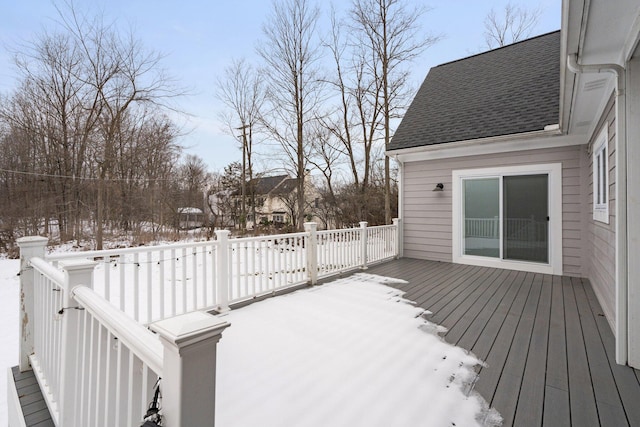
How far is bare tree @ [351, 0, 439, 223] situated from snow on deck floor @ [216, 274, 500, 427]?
262 inches

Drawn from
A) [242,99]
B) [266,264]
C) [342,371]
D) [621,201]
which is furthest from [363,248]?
[242,99]

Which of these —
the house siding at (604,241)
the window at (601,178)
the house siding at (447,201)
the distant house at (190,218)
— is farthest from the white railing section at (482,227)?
the distant house at (190,218)

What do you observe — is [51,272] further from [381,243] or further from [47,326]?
[381,243]

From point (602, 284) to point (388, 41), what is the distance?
8189mm

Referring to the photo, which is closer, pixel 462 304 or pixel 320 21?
pixel 462 304

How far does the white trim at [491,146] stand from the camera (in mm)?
4945

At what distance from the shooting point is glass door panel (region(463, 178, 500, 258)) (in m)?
5.71

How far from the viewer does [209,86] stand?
437 inches

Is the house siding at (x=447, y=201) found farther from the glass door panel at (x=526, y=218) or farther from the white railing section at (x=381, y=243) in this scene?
the white railing section at (x=381, y=243)

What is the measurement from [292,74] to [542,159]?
752 centimetres

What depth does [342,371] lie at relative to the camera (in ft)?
7.24

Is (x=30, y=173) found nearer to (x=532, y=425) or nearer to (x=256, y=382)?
(x=256, y=382)

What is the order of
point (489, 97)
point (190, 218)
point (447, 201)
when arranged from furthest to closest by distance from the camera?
point (190, 218) < point (489, 97) < point (447, 201)

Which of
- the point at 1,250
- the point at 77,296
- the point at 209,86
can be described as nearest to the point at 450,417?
the point at 77,296
